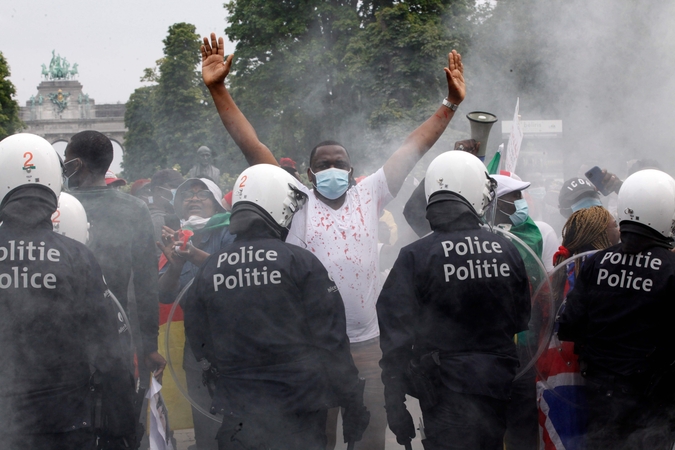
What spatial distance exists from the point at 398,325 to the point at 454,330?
0.23 m

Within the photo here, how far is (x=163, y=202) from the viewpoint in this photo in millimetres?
4957

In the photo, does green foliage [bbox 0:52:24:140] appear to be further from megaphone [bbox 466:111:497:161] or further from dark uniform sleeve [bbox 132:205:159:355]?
megaphone [bbox 466:111:497:161]

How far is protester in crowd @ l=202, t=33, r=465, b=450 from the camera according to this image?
3.13 m

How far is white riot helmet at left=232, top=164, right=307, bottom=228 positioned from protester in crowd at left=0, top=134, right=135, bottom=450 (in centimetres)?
66

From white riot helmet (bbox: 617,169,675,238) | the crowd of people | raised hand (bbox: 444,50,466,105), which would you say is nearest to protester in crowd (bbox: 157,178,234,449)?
the crowd of people

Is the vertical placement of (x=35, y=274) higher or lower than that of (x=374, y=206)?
lower

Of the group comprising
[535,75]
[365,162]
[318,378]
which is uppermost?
[535,75]

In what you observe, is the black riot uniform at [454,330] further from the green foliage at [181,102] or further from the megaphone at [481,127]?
the green foliage at [181,102]

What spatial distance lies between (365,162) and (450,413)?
9.63 meters

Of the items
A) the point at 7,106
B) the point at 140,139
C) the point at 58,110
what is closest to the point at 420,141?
the point at 7,106

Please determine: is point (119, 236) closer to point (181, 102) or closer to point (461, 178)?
point (461, 178)

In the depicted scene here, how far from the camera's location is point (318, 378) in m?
2.62

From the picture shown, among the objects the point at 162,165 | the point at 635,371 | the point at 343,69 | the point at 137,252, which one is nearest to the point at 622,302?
the point at 635,371

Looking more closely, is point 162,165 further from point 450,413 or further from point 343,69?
point 450,413
